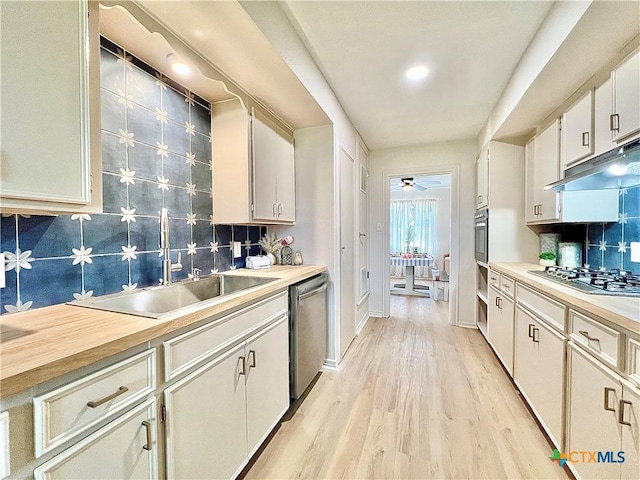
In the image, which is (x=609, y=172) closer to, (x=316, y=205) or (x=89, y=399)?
(x=316, y=205)

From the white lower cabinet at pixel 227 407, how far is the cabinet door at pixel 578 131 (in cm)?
223

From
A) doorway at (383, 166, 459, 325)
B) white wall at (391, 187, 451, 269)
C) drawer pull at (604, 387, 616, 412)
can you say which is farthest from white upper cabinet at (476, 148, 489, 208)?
white wall at (391, 187, 451, 269)

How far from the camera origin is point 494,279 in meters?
2.73

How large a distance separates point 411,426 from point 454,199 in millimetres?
2887

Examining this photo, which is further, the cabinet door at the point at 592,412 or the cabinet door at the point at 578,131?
the cabinet door at the point at 578,131

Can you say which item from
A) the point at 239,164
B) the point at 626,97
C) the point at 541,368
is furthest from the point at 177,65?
the point at 541,368

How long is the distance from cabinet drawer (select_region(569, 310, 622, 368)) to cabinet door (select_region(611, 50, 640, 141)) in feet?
3.22

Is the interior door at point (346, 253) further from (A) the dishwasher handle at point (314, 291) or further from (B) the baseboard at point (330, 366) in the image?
(A) the dishwasher handle at point (314, 291)

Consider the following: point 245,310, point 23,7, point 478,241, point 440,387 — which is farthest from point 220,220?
point 478,241

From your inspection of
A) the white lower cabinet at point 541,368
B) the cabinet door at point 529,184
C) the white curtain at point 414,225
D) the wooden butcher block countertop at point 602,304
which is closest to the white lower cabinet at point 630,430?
the wooden butcher block countertop at point 602,304

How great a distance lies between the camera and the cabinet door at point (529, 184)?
2598 millimetres

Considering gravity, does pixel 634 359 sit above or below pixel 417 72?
below

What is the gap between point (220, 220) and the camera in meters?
2.03

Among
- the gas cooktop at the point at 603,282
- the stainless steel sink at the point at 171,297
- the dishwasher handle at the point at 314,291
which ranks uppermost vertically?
the gas cooktop at the point at 603,282
